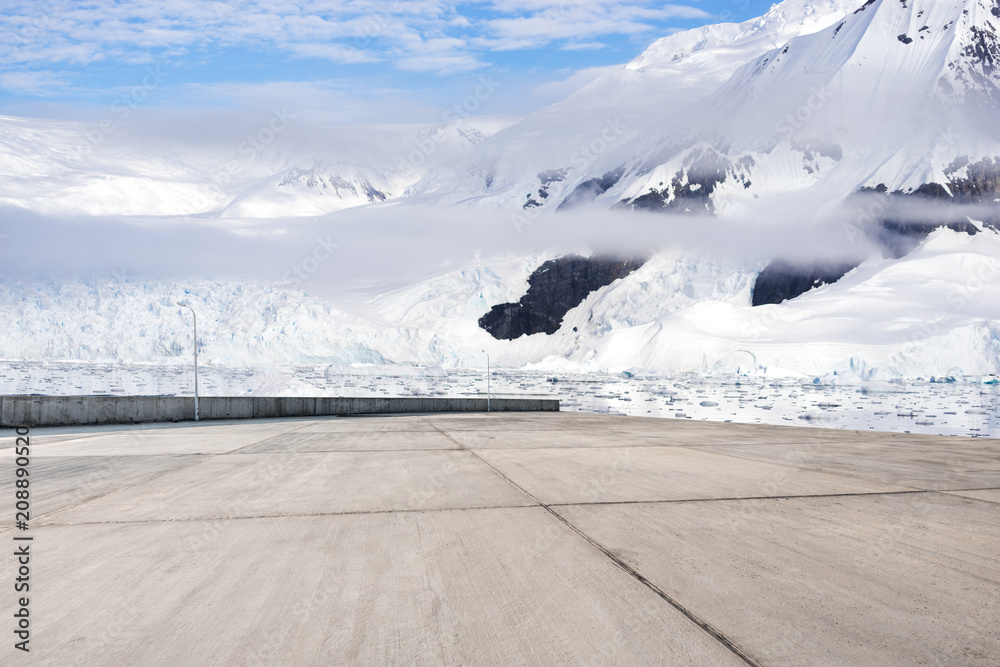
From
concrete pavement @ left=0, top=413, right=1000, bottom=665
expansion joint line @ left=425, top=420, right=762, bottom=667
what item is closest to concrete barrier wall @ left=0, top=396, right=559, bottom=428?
concrete pavement @ left=0, top=413, right=1000, bottom=665

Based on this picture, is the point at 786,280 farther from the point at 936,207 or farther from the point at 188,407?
the point at 188,407

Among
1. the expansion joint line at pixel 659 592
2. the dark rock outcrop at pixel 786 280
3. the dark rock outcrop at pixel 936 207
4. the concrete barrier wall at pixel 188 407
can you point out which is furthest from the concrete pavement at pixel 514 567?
the dark rock outcrop at pixel 936 207

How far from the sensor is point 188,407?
1065 inches

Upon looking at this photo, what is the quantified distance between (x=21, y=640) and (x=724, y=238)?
6870 inches

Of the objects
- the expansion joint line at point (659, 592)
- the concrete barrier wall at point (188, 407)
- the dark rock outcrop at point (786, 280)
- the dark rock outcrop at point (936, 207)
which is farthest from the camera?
the dark rock outcrop at point (786, 280)

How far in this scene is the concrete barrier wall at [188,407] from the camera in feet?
75.2

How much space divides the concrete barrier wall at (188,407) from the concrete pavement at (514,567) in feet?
54.8

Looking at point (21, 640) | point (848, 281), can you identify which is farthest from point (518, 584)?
point (848, 281)

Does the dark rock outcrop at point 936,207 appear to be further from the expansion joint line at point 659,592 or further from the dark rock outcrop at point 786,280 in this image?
the expansion joint line at point 659,592

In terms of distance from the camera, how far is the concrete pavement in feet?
10.8

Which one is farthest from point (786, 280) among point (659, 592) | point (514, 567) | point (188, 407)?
point (659, 592)

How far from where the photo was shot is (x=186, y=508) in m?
6.81

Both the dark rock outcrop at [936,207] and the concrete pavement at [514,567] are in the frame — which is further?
the dark rock outcrop at [936,207]

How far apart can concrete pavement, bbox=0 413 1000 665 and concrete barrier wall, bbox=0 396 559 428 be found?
16718 mm
